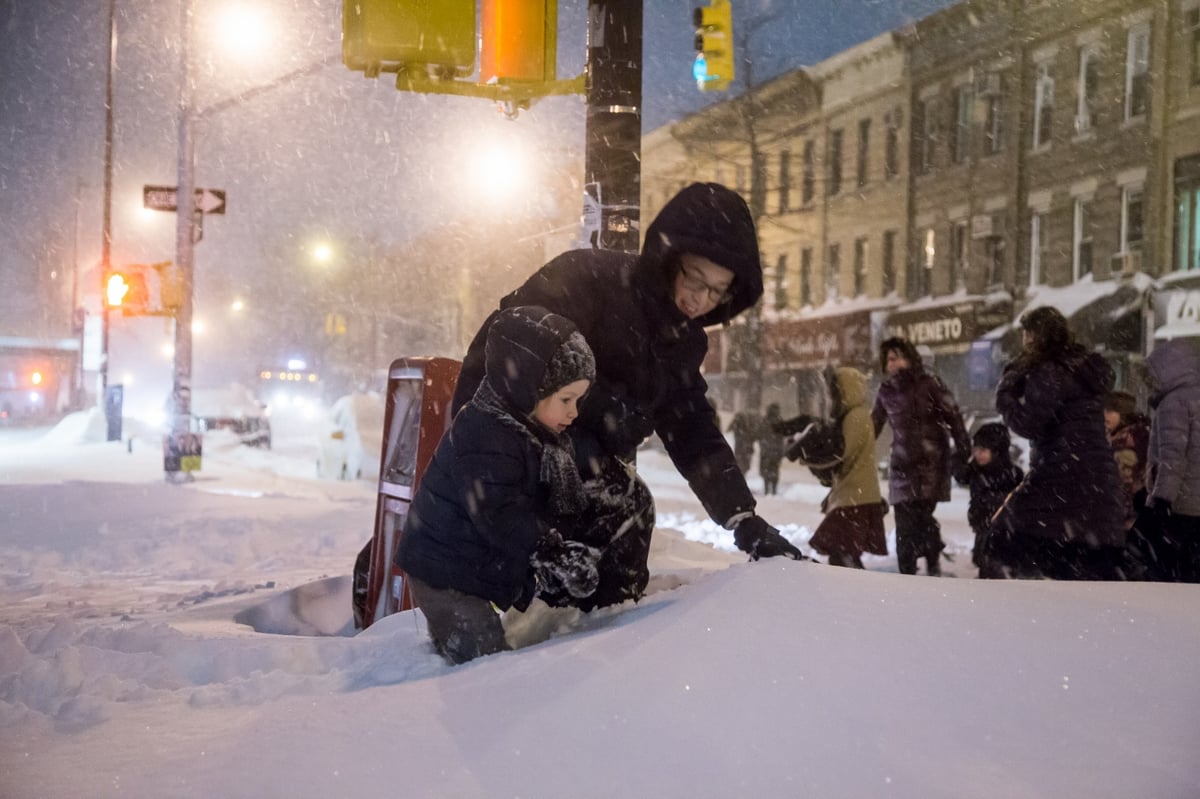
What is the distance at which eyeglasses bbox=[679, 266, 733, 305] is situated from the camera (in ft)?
11.6

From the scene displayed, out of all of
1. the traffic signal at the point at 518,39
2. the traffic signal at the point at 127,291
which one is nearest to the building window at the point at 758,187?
the traffic signal at the point at 127,291

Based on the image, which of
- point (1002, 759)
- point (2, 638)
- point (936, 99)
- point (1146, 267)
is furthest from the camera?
point (936, 99)

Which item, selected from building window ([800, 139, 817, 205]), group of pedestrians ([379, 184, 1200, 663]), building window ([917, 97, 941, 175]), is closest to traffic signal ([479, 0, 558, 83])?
group of pedestrians ([379, 184, 1200, 663])

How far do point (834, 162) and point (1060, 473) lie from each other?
27.4 m

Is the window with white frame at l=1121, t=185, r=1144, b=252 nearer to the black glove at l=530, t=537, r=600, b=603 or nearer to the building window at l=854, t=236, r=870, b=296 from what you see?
the building window at l=854, t=236, r=870, b=296

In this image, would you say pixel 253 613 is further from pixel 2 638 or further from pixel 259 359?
pixel 259 359

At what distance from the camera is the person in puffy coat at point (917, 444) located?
7.34m

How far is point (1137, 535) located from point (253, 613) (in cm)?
486

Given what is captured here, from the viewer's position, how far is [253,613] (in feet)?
18.9

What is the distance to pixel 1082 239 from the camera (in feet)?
75.1

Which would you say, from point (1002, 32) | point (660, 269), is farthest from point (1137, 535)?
point (1002, 32)

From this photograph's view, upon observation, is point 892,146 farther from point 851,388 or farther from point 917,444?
point 917,444

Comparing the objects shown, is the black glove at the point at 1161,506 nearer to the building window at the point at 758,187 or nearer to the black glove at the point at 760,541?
the black glove at the point at 760,541

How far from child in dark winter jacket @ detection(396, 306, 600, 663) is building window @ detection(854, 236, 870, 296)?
27.4 m
